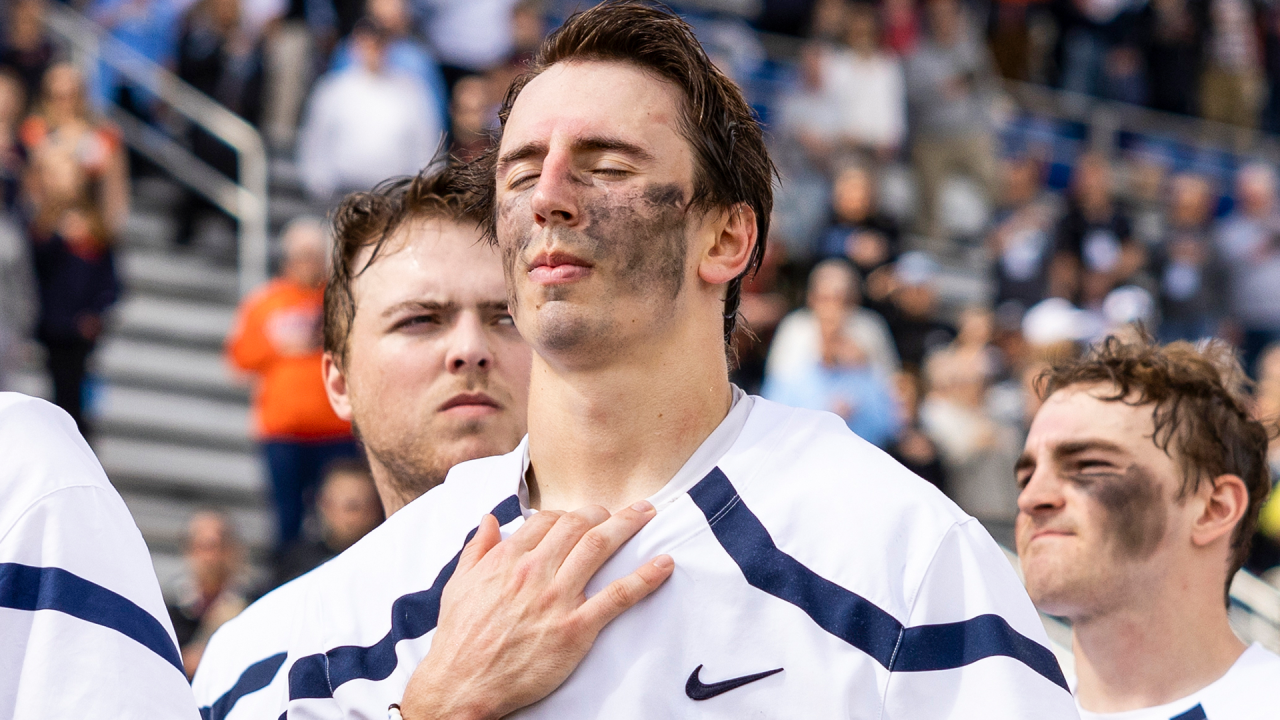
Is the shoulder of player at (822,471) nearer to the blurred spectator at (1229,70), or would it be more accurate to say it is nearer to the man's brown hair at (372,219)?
the man's brown hair at (372,219)

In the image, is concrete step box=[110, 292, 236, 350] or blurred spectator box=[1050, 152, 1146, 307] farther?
blurred spectator box=[1050, 152, 1146, 307]

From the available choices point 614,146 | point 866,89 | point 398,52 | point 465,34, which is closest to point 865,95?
point 866,89

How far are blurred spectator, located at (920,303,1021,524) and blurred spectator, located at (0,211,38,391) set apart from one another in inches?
204

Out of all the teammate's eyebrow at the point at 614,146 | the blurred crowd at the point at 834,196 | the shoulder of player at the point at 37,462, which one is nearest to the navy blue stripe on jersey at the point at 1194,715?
the blurred crowd at the point at 834,196

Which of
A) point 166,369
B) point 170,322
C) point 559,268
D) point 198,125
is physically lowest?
point 166,369

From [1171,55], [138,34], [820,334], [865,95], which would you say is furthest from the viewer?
[1171,55]

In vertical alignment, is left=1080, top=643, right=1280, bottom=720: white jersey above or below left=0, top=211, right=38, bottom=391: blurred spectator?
above

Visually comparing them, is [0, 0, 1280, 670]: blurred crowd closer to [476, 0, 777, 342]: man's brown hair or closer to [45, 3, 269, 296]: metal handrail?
[45, 3, 269, 296]: metal handrail

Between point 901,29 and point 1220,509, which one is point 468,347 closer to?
point 1220,509

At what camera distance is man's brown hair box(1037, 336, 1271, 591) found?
3691 millimetres

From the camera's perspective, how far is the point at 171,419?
964 cm

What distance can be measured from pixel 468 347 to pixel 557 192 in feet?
3.71

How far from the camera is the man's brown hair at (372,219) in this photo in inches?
148

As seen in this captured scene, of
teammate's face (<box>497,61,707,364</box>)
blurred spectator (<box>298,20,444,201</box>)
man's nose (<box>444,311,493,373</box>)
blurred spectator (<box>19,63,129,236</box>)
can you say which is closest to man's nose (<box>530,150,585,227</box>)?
teammate's face (<box>497,61,707,364</box>)
